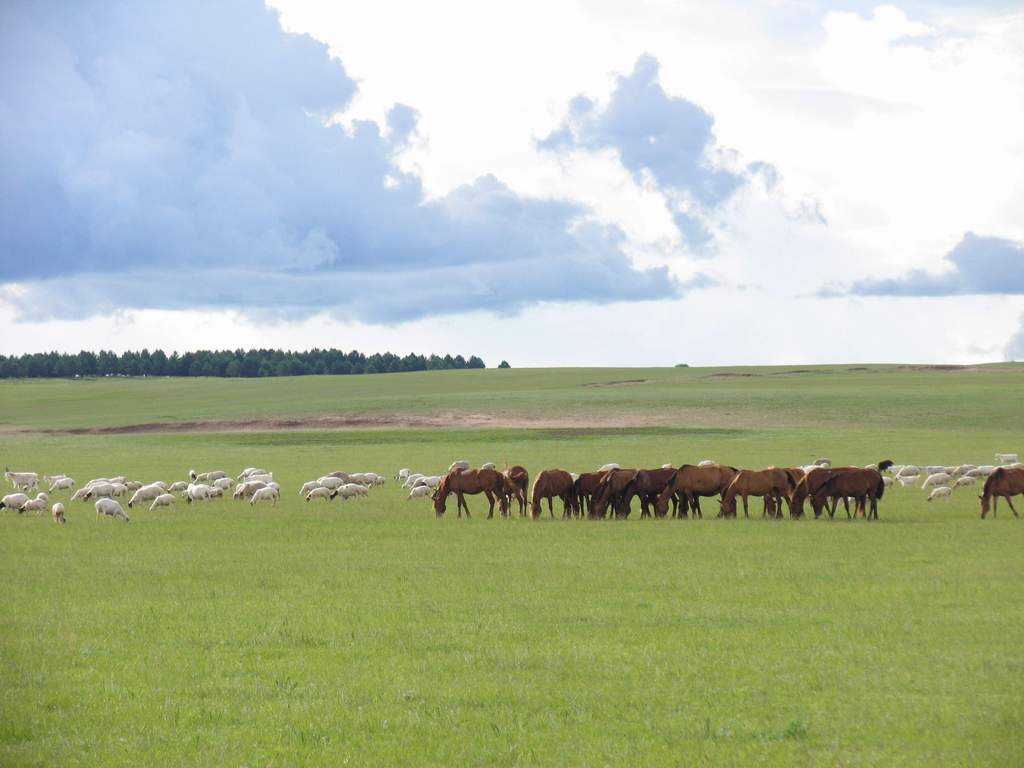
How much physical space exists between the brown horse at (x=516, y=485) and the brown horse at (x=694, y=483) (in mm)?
3482

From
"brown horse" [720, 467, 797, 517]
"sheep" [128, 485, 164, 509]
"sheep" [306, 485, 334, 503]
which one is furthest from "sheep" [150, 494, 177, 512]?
"brown horse" [720, 467, 797, 517]

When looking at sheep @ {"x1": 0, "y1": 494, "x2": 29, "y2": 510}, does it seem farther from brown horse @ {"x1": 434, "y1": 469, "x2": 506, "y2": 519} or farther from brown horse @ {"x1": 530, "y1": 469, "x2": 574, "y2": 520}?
brown horse @ {"x1": 530, "y1": 469, "x2": 574, "y2": 520}

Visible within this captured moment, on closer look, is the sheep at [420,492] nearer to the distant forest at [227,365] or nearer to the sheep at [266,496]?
the sheep at [266,496]

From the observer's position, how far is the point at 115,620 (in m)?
16.2

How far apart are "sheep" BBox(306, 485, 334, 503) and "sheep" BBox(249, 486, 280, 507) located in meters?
0.97

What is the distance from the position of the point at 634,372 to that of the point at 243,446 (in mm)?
65232

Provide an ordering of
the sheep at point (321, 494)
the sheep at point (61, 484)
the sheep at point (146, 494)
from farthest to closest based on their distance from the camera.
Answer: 1. the sheep at point (61, 484)
2. the sheep at point (321, 494)
3. the sheep at point (146, 494)

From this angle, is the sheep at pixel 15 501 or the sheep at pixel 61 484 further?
the sheep at pixel 61 484

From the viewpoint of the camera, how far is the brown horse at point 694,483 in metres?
31.3

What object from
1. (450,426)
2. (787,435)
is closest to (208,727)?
(787,435)

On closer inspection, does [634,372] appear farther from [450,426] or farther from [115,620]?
[115,620]

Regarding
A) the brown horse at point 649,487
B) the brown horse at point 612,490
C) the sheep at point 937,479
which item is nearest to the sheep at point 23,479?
the brown horse at point 612,490

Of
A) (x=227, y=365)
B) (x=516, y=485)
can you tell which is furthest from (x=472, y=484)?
(x=227, y=365)

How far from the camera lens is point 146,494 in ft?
110
